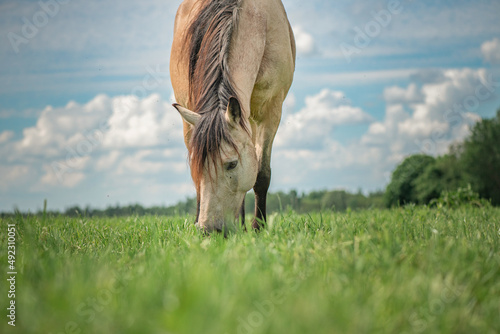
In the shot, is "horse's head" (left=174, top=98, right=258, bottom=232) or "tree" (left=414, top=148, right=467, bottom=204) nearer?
"horse's head" (left=174, top=98, right=258, bottom=232)

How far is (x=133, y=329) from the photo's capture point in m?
1.16

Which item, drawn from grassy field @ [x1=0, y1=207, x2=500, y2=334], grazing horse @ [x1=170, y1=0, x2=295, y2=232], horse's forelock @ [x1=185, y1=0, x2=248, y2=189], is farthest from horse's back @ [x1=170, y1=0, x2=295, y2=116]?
grassy field @ [x1=0, y1=207, x2=500, y2=334]

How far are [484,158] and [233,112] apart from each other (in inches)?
1020

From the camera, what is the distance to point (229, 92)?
146 inches

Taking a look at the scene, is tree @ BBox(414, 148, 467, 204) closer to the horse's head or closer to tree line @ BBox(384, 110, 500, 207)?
tree line @ BBox(384, 110, 500, 207)

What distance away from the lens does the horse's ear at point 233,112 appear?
3418 mm

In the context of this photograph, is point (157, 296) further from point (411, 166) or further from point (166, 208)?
point (411, 166)

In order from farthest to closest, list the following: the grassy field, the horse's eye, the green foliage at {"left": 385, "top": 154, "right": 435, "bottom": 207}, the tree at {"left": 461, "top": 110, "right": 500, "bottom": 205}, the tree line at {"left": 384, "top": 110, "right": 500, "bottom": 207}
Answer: the tree at {"left": 461, "top": 110, "right": 500, "bottom": 205} → the green foliage at {"left": 385, "top": 154, "right": 435, "bottom": 207} → the tree line at {"left": 384, "top": 110, "right": 500, "bottom": 207} → the horse's eye → the grassy field

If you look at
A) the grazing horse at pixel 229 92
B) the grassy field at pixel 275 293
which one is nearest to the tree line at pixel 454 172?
the grazing horse at pixel 229 92

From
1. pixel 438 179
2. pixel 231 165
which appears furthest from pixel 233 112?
pixel 438 179

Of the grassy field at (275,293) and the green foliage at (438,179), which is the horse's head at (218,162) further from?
the green foliage at (438,179)

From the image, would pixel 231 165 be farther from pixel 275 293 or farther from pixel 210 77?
pixel 275 293

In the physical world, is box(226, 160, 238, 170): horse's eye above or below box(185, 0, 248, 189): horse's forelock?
below

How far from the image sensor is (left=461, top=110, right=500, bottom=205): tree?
79.8 ft
